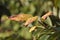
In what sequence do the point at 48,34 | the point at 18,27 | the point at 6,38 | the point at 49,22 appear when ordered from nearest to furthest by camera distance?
the point at 48,34
the point at 49,22
the point at 6,38
the point at 18,27

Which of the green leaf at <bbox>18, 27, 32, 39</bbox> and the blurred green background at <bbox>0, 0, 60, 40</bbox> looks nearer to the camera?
the blurred green background at <bbox>0, 0, 60, 40</bbox>

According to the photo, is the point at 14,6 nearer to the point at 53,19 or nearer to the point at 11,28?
the point at 11,28

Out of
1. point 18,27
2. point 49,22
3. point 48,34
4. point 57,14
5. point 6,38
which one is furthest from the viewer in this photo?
point 18,27

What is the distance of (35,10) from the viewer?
7.98ft

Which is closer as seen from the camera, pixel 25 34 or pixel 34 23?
pixel 34 23

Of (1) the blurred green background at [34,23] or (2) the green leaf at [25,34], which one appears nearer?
(1) the blurred green background at [34,23]

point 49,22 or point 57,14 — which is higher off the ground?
point 57,14

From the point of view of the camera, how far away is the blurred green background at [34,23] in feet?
3.89

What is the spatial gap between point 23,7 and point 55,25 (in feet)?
4.21

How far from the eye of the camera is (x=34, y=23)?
1.48 m

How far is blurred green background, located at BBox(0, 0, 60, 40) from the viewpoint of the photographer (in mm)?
1186

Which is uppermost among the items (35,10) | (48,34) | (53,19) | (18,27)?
(35,10)

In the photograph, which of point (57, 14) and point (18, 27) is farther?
point (18, 27)

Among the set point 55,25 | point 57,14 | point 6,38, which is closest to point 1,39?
point 6,38
